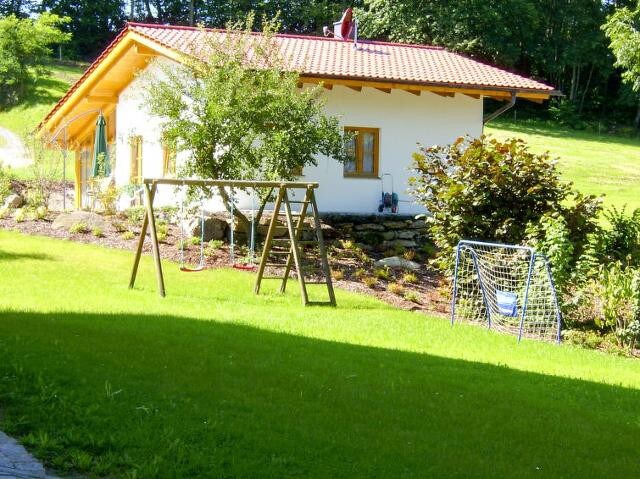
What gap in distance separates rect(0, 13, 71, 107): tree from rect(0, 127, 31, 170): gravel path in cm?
363

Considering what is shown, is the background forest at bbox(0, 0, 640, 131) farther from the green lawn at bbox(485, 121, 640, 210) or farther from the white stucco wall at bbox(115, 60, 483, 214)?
the white stucco wall at bbox(115, 60, 483, 214)

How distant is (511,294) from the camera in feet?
39.7

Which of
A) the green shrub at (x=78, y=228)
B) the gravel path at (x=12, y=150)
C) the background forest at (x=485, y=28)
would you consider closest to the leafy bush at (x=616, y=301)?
the green shrub at (x=78, y=228)

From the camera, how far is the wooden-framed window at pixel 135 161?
71.2 ft

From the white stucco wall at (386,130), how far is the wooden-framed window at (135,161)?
0.50 m

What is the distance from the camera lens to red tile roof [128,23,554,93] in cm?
1919

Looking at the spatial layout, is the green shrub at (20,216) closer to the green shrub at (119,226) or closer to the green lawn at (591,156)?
the green shrub at (119,226)

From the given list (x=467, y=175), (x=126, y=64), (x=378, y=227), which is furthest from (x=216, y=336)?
(x=126, y=64)

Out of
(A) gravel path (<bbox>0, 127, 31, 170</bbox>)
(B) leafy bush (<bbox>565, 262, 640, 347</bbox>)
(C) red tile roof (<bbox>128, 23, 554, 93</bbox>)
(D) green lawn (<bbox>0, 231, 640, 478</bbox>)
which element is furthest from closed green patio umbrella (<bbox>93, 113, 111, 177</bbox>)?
(A) gravel path (<bbox>0, 127, 31, 170</bbox>)

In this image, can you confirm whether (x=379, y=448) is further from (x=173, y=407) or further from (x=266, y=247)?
(x=266, y=247)

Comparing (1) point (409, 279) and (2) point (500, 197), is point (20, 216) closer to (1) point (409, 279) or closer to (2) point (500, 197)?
(1) point (409, 279)

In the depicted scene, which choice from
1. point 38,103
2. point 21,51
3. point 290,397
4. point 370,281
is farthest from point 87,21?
point 290,397

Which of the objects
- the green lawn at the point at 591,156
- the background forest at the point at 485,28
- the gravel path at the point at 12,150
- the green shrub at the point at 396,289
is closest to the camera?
the green shrub at the point at 396,289

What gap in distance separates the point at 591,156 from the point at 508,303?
86.7 feet
